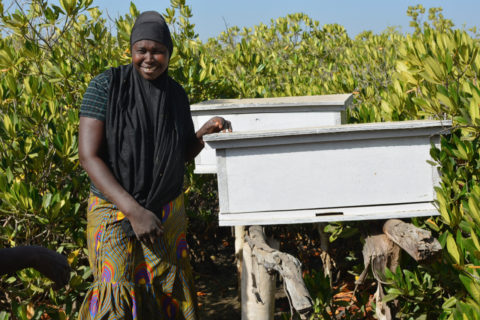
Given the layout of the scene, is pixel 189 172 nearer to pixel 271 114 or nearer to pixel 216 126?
pixel 271 114

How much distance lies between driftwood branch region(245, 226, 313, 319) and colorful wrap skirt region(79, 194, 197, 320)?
0.37 metres

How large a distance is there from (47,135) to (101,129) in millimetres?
1517

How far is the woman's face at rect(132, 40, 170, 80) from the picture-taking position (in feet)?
7.84

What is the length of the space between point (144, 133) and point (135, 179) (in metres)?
0.20

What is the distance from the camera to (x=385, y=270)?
8.66ft

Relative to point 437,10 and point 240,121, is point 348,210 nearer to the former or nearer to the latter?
point 240,121

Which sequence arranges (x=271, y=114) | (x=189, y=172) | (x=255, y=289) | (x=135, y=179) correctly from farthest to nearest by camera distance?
(x=189, y=172) < (x=271, y=114) < (x=255, y=289) < (x=135, y=179)

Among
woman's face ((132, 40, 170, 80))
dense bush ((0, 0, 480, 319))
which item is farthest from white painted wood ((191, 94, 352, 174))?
woman's face ((132, 40, 170, 80))

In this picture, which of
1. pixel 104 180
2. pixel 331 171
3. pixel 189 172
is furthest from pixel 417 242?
pixel 189 172

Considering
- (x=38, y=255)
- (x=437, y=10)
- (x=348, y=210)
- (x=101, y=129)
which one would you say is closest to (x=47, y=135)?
(x=101, y=129)

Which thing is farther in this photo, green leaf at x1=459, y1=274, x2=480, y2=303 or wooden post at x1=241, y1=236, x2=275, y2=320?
wooden post at x1=241, y1=236, x2=275, y2=320

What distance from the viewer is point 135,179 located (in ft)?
7.82

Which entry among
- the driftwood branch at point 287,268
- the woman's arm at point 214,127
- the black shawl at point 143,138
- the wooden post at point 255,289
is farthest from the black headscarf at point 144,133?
the wooden post at point 255,289

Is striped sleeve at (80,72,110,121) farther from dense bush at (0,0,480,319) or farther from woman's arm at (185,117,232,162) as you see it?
dense bush at (0,0,480,319)
